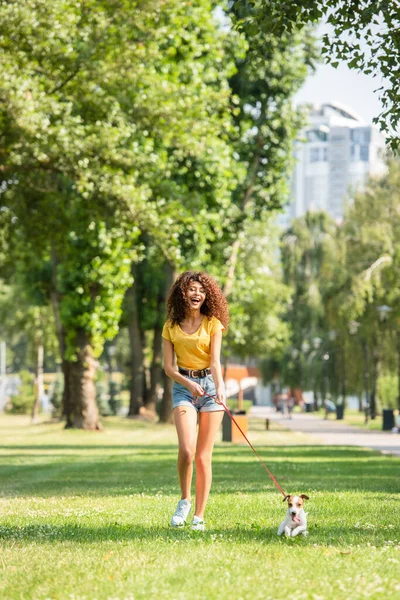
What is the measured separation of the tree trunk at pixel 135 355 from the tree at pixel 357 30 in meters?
34.4

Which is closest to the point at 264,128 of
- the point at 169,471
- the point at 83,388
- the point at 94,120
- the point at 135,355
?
the point at 83,388

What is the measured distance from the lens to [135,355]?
49.9 metres

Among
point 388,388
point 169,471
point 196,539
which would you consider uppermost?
point 388,388

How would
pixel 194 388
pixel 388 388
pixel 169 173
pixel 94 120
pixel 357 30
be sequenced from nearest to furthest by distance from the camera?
pixel 194 388 < pixel 357 30 < pixel 94 120 < pixel 169 173 < pixel 388 388

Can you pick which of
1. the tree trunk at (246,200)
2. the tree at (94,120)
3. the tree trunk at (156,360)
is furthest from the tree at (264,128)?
the tree at (94,120)

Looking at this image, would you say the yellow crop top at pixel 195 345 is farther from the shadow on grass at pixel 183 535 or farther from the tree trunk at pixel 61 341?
the tree trunk at pixel 61 341

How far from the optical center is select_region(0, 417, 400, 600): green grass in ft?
22.2

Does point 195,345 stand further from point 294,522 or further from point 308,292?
point 308,292

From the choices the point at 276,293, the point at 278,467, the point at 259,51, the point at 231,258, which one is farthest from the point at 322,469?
the point at 276,293

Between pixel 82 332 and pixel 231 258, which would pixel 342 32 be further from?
pixel 231 258

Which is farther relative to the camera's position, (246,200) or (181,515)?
(246,200)

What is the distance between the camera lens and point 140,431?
4078 centimetres

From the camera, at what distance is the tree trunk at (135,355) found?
48.9 meters

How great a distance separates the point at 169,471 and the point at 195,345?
1034 cm
